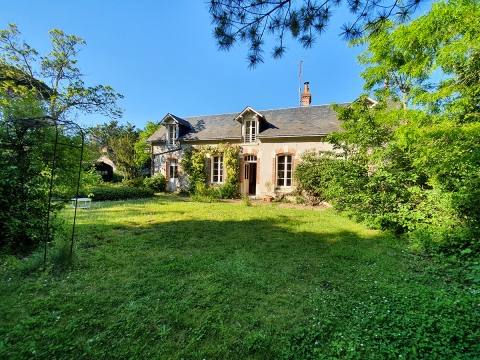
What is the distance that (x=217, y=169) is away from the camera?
13.7 metres

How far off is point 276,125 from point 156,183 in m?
8.94

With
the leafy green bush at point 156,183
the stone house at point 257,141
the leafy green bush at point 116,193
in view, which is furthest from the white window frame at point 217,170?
the leafy green bush at point 116,193

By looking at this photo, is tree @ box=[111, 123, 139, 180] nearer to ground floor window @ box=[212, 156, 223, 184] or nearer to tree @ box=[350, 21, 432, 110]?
ground floor window @ box=[212, 156, 223, 184]

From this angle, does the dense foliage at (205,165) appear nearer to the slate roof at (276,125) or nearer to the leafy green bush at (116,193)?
the slate roof at (276,125)

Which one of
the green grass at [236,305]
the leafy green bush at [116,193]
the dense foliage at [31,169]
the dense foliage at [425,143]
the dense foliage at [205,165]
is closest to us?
the green grass at [236,305]

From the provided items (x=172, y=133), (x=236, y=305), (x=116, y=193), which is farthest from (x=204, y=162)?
(x=236, y=305)

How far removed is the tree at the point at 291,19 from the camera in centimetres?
269

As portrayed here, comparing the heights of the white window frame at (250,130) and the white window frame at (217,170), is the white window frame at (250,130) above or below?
above

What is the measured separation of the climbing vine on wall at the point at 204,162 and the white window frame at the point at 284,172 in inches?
97.7

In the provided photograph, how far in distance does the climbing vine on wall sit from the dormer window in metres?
1.64

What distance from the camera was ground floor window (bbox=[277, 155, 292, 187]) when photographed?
471 inches

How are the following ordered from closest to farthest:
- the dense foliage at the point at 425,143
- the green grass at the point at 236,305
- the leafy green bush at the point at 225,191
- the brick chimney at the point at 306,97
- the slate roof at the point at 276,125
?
1. the green grass at the point at 236,305
2. the dense foliage at the point at 425,143
3. the slate roof at the point at 276,125
4. the leafy green bush at the point at 225,191
5. the brick chimney at the point at 306,97

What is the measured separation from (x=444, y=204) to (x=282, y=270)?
3.74 m

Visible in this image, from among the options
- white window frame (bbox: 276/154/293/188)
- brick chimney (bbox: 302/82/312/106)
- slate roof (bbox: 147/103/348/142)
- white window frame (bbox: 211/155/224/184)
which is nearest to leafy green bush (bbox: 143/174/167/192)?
slate roof (bbox: 147/103/348/142)
